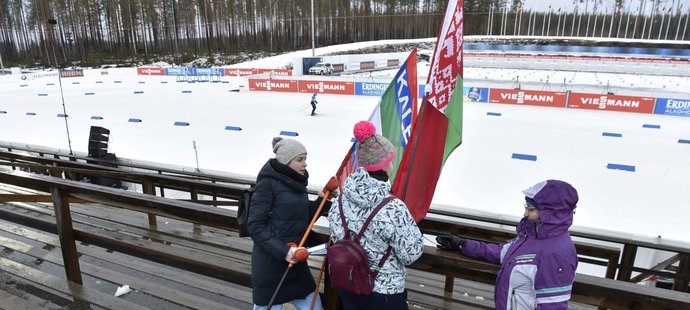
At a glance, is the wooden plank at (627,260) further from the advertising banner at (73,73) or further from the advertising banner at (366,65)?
the advertising banner at (73,73)

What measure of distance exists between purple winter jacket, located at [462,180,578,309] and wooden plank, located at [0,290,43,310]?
300 centimetres

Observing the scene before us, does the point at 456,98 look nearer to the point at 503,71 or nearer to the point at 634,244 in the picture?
the point at 634,244

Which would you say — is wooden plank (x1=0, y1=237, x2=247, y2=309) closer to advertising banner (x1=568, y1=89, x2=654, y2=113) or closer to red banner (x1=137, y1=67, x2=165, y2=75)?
advertising banner (x1=568, y1=89, x2=654, y2=113)

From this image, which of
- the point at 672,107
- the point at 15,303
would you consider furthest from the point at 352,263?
the point at 672,107

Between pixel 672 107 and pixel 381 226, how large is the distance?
925 inches

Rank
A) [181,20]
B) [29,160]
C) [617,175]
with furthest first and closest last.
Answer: [181,20], [617,175], [29,160]

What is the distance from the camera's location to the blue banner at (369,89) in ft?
81.5

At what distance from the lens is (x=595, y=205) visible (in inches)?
340

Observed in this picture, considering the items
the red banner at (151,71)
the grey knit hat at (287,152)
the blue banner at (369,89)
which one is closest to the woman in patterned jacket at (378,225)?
the grey knit hat at (287,152)

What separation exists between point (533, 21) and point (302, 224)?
8105cm

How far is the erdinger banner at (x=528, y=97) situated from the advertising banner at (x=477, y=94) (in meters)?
0.34

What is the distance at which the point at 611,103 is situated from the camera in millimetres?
20250

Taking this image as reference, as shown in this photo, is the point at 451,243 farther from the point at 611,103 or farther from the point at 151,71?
the point at 151,71

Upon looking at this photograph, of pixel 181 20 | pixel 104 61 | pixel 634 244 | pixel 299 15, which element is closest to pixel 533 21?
pixel 299 15
